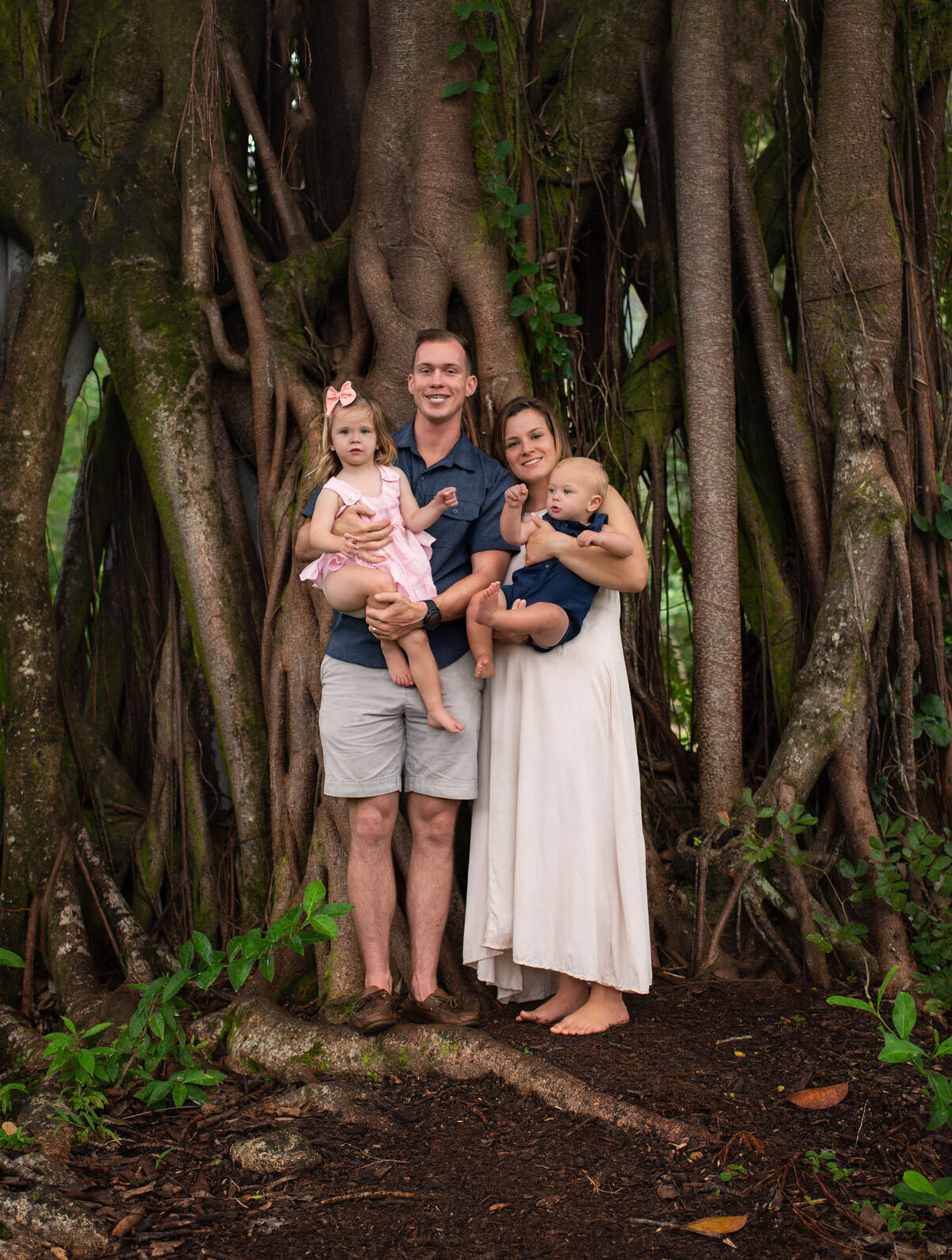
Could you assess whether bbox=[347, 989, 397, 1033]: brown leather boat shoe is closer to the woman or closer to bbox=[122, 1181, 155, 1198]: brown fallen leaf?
the woman

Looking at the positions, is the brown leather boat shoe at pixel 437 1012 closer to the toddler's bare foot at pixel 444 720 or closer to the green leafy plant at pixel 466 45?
the toddler's bare foot at pixel 444 720

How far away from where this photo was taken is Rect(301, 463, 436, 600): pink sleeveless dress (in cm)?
307

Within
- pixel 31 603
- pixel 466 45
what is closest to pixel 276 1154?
pixel 31 603

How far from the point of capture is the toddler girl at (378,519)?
303cm

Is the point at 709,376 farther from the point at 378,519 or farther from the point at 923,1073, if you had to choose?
the point at 923,1073

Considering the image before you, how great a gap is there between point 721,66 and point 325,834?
3021 millimetres

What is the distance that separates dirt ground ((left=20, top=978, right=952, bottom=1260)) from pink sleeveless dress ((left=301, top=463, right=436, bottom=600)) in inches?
49.9

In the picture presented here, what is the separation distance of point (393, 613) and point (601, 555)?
0.59 metres

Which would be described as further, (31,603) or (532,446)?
(31,603)

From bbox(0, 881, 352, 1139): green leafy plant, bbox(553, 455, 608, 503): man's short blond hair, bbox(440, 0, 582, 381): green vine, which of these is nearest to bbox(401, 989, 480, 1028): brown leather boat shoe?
bbox(0, 881, 352, 1139): green leafy plant

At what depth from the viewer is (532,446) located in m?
3.18

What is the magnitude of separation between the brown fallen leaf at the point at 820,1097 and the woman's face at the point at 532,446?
68.0 inches

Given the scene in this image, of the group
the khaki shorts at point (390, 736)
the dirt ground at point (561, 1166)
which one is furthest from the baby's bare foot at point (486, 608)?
the dirt ground at point (561, 1166)

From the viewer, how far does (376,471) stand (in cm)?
317
